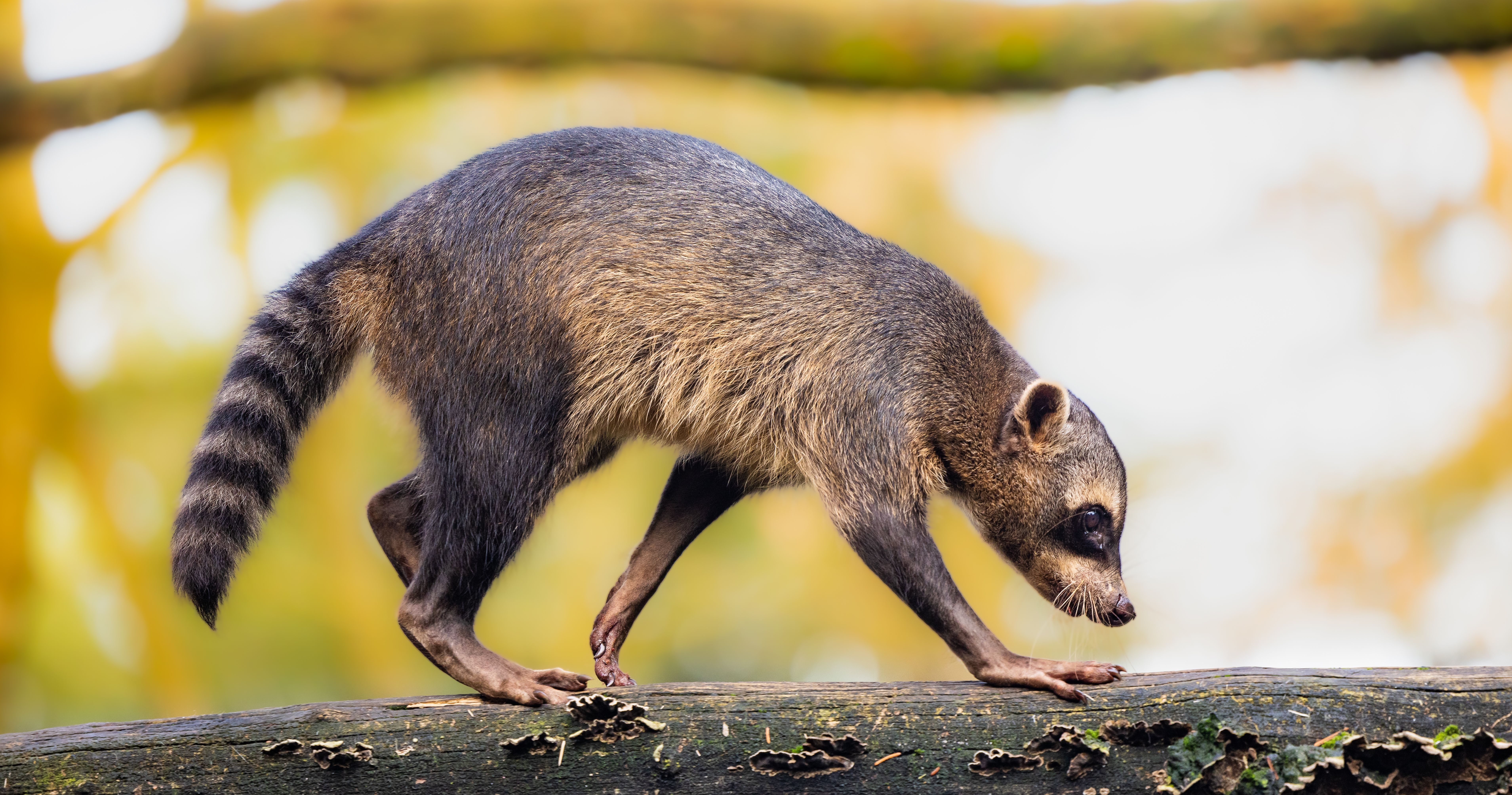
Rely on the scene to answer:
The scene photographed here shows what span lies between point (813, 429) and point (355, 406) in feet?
26.7

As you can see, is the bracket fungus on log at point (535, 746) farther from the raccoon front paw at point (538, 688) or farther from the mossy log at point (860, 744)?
the raccoon front paw at point (538, 688)

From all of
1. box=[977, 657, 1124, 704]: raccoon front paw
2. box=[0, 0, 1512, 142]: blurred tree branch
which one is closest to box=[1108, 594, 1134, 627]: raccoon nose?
box=[977, 657, 1124, 704]: raccoon front paw

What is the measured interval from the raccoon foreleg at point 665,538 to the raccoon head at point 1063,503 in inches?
42.4

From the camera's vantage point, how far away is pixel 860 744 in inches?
161

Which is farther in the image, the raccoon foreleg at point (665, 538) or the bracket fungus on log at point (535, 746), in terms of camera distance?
the raccoon foreleg at point (665, 538)

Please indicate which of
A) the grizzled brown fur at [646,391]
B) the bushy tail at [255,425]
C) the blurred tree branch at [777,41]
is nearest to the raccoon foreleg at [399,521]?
the grizzled brown fur at [646,391]

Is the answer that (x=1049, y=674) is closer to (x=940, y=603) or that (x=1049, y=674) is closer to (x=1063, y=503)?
(x=940, y=603)

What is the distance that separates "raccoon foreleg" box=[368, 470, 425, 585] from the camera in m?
5.13

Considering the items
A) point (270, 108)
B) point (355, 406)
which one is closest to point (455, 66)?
point (270, 108)

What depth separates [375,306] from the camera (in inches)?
196

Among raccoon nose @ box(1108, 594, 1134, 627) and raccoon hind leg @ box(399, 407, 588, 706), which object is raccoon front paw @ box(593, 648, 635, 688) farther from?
raccoon nose @ box(1108, 594, 1134, 627)

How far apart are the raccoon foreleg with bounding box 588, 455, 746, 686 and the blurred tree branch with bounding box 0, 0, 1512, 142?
5131mm

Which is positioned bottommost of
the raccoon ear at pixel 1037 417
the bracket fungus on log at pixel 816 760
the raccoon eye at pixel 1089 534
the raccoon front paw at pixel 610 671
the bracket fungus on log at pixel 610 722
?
the bracket fungus on log at pixel 816 760

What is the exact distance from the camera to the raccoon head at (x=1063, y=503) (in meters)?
5.11
